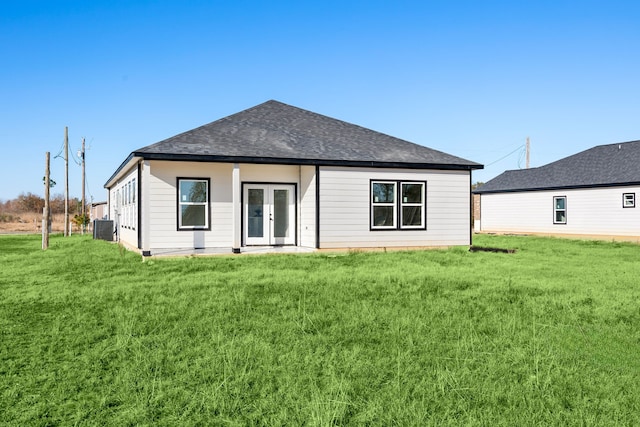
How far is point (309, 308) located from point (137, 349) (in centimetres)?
263

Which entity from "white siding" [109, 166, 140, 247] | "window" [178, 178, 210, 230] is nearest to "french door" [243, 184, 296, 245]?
"window" [178, 178, 210, 230]

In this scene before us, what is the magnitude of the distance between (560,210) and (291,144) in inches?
709

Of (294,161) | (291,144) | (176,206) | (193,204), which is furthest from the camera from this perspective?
(291,144)

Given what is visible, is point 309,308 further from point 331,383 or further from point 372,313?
point 331,383

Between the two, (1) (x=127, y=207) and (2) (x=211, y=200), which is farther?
(1) (x=127, y=207)

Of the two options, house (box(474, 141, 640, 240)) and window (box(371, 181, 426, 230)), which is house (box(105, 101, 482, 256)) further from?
house (box(474, 141, 640, 240))

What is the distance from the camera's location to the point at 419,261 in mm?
13672

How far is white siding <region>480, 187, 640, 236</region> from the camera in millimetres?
25188

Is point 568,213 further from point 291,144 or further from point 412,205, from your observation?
point 291,144

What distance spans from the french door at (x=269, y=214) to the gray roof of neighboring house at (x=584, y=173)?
55.2 ft

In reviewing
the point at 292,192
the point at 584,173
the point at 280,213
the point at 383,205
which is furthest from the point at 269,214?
the point at 584,173

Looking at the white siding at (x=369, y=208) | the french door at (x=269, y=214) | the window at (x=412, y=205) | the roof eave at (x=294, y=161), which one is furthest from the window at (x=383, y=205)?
the french door at (x=269, y=214)

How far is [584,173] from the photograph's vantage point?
1118 inches

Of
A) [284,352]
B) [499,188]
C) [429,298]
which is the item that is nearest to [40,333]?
[284,352]
